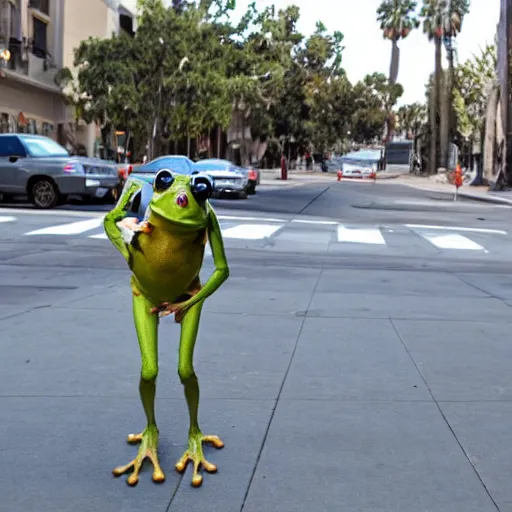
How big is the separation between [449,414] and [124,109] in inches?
1396

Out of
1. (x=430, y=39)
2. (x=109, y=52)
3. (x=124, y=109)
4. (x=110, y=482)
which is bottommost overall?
(x=110, y=482)

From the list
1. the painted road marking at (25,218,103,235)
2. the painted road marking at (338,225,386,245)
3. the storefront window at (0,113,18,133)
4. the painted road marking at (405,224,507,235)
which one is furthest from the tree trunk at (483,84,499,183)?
the painted road marking at (25,218,103,235)

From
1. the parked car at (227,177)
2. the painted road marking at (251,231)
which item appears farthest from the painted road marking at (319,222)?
the parked car at (227,177)

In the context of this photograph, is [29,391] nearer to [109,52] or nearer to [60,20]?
[109,52]

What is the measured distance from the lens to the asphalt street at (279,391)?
4082mm

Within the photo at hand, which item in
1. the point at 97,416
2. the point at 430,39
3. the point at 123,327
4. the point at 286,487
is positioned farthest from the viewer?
the point at 430,39

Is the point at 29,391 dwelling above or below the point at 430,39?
below

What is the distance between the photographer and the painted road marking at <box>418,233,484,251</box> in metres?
16.2

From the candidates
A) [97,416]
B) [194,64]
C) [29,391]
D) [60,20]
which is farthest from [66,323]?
[60,20]

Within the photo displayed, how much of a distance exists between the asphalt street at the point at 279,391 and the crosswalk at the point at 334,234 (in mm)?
3634

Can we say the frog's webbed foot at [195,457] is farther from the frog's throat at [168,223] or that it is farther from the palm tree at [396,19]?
the palm tree at [396,19]

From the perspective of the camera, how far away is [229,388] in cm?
588

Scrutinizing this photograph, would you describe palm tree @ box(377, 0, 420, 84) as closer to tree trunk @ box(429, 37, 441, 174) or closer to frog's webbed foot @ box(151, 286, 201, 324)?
tree trunk @ box(429, 37, 441, 174)

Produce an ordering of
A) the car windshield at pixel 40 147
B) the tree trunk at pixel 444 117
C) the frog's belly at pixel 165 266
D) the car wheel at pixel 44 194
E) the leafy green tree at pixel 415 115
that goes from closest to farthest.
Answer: the frog's belly at pixel 165 266 < the car wheel at pixel 44 194 < the car windshield at pixel 40 147 < the tree trunk at pixel 444 117 < the leafy green tree at pixel 415 115
